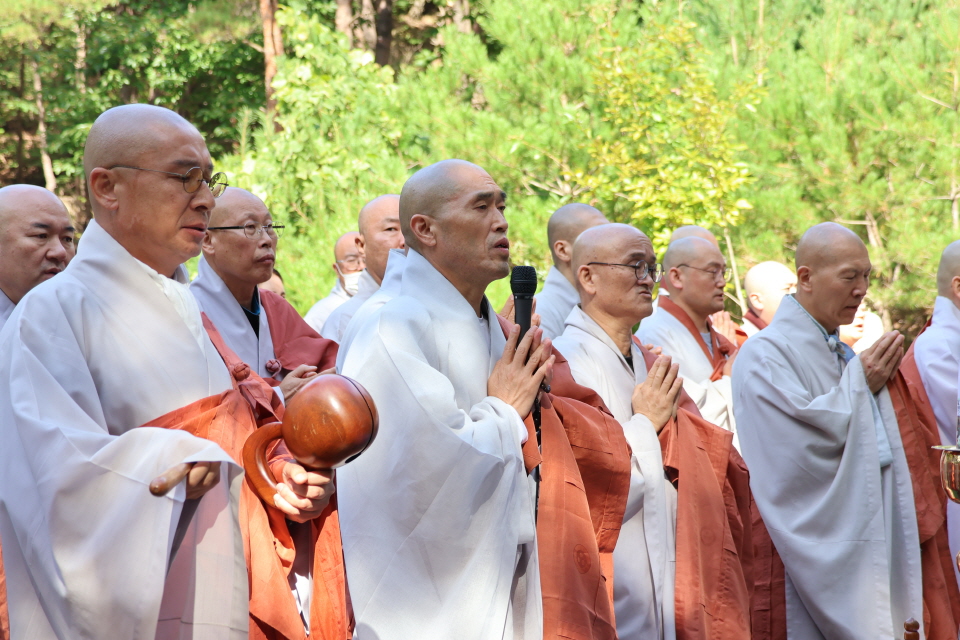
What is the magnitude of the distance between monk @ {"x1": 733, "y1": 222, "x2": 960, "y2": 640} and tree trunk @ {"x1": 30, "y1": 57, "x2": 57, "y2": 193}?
52.3 feet

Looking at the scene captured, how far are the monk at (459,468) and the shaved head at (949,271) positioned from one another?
3232 mm

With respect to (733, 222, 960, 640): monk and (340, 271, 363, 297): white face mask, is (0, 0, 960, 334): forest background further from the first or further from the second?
(733, 222, 960, 640): monk

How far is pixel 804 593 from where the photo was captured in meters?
4.62

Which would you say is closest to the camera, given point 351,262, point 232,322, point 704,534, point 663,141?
point 704,534

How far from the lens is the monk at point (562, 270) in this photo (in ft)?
19.4

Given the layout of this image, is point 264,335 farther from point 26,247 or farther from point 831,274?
point 831,274

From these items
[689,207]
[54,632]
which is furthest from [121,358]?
[689,207]

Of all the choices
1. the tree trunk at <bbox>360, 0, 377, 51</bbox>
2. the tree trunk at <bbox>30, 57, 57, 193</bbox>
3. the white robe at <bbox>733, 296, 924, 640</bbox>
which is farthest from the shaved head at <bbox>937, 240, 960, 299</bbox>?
the tree trunk at <bbox>30, 57, 57, 193</bbox>

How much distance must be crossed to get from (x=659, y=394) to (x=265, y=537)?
6.57ft

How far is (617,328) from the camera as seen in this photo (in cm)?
441

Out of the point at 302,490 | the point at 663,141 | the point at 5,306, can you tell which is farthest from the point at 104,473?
the point at 663,141

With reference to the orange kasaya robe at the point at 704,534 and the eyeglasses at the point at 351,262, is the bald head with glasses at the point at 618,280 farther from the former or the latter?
the eyeglasses at the point at 351,262

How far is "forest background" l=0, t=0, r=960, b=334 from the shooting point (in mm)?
10023

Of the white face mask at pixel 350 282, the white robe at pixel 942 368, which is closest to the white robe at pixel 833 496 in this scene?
the white robe at pixel 942 368
